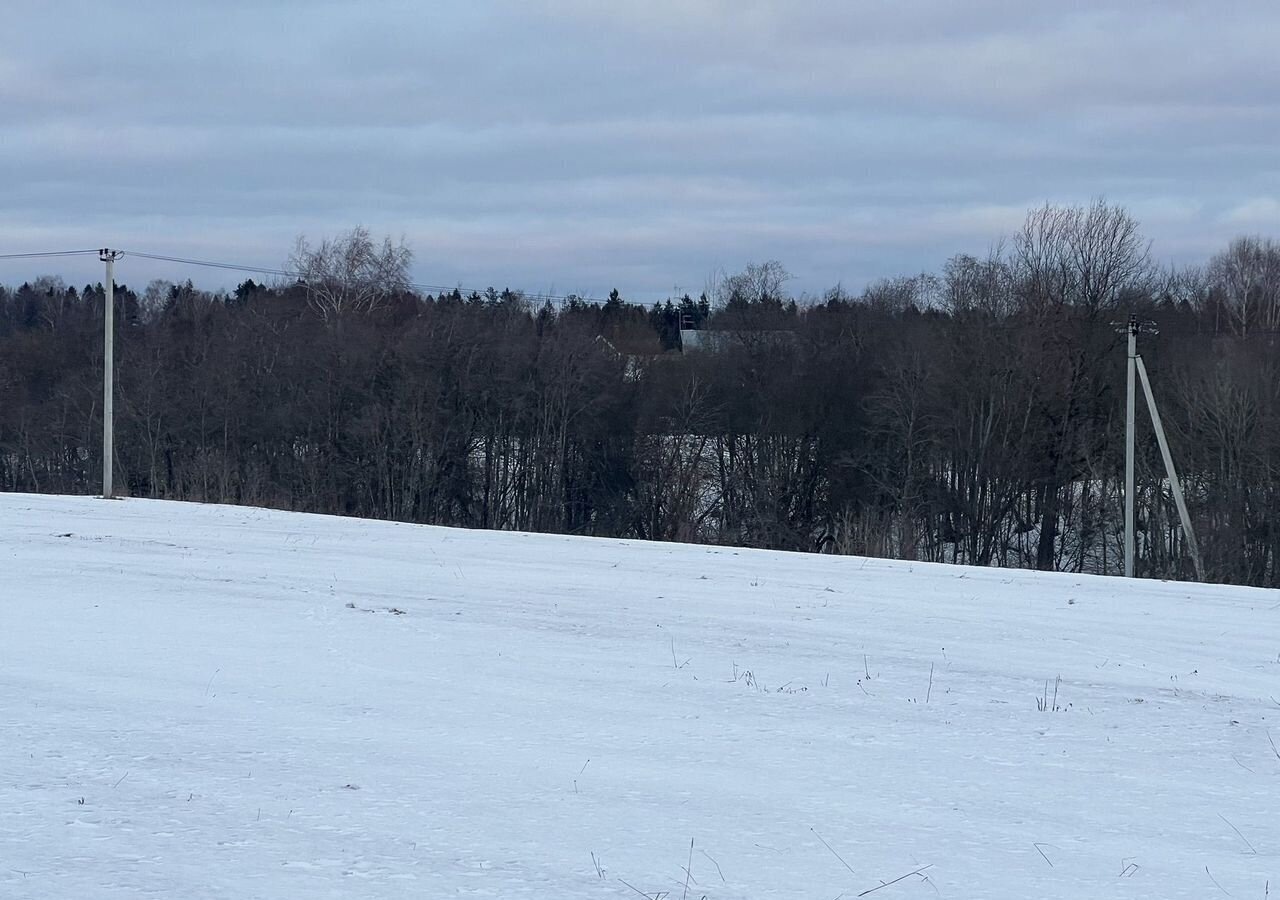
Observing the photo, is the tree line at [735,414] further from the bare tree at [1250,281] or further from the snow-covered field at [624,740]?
the snow-covered field at [624,740]

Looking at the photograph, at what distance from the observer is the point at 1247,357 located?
50.5 metres

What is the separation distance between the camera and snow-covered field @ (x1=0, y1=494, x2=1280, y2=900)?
17.7 ft

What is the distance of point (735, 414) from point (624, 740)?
5567cm

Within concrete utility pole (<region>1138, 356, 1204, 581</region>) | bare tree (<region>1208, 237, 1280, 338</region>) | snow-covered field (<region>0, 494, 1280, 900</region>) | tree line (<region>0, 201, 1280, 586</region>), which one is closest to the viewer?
snow-covered field (<region>0, 494, 1280, 900</region>)

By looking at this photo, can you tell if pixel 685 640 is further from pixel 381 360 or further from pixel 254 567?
pixel 381 360

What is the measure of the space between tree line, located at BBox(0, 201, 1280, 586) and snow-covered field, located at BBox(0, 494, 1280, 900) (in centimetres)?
4080

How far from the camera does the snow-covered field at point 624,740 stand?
5.39 meters

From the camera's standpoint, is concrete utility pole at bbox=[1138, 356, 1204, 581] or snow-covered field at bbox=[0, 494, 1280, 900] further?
concrete utility pole at bbox=[1138, 356, 1204, 581]

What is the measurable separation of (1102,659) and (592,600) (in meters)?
4.87

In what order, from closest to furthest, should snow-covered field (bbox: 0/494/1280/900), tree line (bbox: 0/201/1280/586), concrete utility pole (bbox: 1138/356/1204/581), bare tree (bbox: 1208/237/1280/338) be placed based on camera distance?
snow-covered field (bbox: 0/494/1280/900)
concrete utility pole (bbox: 1138/356/1204/581)
tree line (bbox: 0/201/1280/586)
bare tree (bbox: 1208/237/1280/338)

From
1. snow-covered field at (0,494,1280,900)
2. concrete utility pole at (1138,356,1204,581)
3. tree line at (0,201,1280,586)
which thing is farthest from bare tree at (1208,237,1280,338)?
snow-covered field at (0,494,1280,900)

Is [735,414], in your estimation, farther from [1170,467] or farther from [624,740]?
[624,740]

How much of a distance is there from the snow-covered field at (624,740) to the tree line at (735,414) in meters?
40.8

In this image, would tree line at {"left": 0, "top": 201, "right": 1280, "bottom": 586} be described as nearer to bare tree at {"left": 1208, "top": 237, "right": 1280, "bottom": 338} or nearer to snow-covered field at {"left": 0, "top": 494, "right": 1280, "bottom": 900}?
bare tree at {"left": 1208, "top": 237, "right": 1280, "bottom": 338}
